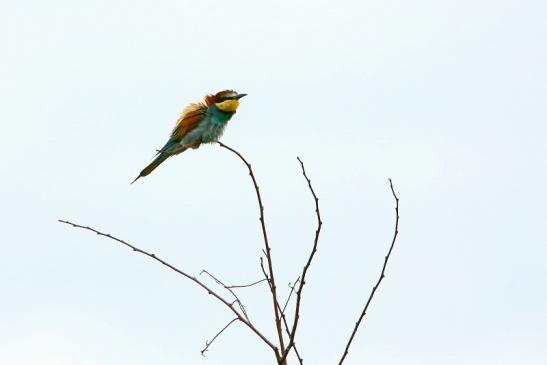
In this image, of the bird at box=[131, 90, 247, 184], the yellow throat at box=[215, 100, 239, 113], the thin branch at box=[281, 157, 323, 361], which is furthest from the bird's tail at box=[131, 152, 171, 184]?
the thin branch at box=[281, 157, 323, 361]

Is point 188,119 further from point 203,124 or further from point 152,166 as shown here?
point 152,166

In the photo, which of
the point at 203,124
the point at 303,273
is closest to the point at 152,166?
the point at 203,124

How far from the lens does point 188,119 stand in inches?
269

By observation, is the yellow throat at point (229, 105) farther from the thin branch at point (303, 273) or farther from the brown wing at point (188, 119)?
the thin branch at point (303, 273)

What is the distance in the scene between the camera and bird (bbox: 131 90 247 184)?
6.69 m

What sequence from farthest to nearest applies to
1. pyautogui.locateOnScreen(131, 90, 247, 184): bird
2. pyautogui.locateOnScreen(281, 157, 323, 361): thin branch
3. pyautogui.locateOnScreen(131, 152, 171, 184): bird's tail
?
pyautogui.locateOnScreen(131, 90, 247, 184): bird, pyautogui.locateOnScreen(131, 152, 171, 184): bird's tail, pyautogui.locateOnScreen(281, 157, 323, 361): thin branch

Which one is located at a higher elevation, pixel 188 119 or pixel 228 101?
pixel 228 101

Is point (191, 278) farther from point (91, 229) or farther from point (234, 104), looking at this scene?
point (234, 104)

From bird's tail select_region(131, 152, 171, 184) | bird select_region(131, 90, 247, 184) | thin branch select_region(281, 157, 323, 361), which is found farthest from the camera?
bird select_region(131, 90, 247, 184)

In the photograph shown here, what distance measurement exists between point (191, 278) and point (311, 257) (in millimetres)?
315

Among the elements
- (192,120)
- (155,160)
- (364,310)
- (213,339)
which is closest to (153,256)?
(213,339)

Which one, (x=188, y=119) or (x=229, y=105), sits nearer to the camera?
(x=229, y=105)

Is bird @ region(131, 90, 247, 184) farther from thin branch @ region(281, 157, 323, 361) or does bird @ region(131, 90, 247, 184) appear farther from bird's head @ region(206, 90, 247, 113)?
thin branch @ region(281, 157, 323, 361)

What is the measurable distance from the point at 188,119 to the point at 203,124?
0.55ft
